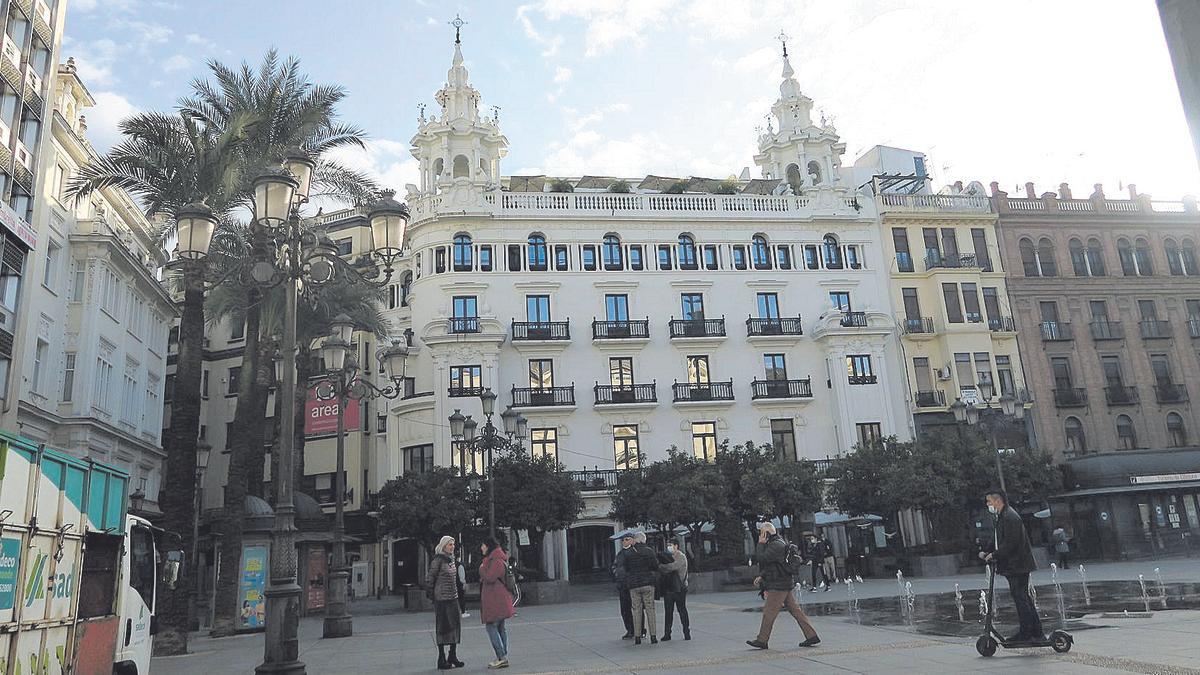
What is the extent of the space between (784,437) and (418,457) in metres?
17.6

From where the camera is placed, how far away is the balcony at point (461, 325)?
37406 millimetres

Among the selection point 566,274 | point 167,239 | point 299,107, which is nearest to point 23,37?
point 167,239

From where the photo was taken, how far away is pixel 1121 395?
1623 inches

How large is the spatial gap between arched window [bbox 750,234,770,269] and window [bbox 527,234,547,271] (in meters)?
10.8

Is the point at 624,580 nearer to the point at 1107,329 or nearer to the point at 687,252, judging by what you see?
the point at 687,252

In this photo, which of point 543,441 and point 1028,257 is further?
point 1028,257

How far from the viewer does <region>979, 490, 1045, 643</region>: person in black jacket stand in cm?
891

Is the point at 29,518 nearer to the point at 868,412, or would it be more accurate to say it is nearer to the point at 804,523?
the point at 804,523

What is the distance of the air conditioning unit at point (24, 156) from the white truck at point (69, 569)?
2259 cm

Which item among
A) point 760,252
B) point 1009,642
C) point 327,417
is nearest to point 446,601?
point 1009,642

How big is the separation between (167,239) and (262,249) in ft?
53.0

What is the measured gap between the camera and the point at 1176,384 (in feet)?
137

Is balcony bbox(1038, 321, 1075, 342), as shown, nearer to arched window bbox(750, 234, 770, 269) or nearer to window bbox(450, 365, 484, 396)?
arched window bbox(750, 234, 770, 269)

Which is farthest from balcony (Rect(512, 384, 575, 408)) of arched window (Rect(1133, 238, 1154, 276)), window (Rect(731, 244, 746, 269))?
arched window (Rect(1133, 238, 1154, 276))
